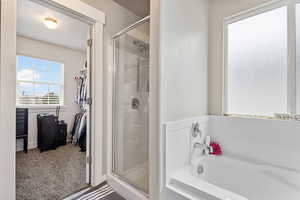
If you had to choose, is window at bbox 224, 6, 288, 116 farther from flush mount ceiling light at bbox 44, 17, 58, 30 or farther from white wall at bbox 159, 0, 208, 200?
flush mount ceiling light at bbox 44, 17, 58, 30

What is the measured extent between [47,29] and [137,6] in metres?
1.92

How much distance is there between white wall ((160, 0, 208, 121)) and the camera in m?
1.23

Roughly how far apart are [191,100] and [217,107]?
50 cm

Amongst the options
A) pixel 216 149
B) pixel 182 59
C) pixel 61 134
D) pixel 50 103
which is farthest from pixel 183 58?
pixel 50 103

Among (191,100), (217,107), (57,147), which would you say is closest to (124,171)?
(191,100)

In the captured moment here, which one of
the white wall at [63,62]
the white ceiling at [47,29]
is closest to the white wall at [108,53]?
the white ceiling at [47,29]

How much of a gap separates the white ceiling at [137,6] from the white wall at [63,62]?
7.62 feet

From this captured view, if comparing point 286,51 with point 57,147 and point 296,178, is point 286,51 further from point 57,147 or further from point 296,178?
point 57,147

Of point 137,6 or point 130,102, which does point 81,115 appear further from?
point 137,6

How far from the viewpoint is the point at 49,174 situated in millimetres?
2078

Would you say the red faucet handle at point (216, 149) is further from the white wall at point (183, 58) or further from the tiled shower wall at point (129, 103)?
the tiled shower wall at point (129, 103)

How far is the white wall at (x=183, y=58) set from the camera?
1.23m

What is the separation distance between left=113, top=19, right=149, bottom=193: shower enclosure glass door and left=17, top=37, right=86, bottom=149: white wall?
7.72 feet

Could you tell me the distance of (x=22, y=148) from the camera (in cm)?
303
